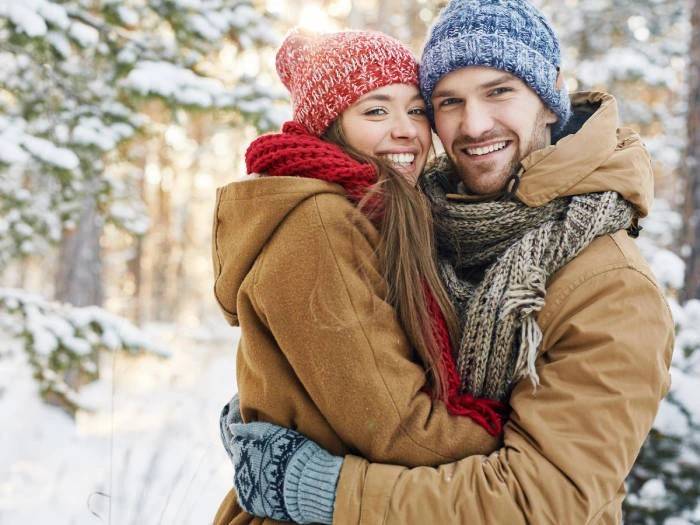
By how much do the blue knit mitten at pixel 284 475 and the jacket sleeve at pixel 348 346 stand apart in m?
0.11

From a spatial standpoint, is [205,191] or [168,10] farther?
[205,191]

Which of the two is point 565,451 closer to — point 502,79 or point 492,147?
point 492,147

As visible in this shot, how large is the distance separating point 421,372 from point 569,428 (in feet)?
1.30

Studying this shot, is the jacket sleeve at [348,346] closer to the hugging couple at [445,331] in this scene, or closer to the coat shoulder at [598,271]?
the hugging couple at [445,331]

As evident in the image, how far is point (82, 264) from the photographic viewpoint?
797 centimetres

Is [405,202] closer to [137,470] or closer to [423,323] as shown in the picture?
A: [423,323]

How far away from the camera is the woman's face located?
216cm

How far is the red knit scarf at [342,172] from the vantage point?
5.68ft

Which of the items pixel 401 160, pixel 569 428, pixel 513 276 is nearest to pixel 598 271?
pixel 513 276

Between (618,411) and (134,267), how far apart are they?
1863cm

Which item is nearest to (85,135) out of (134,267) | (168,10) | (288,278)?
→ (168,10)

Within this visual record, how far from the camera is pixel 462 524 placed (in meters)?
1.52

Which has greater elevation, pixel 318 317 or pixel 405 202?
pixel 405 202

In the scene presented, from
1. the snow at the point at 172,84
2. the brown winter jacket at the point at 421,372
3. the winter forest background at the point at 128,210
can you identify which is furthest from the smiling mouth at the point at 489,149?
the snow at the point at 172,84
